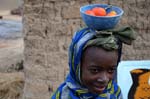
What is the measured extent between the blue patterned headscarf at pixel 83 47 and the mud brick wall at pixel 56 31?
192cm

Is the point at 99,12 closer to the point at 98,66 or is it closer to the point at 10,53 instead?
the point at 98,66

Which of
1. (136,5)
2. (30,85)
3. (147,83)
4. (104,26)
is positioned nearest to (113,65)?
(104,26)

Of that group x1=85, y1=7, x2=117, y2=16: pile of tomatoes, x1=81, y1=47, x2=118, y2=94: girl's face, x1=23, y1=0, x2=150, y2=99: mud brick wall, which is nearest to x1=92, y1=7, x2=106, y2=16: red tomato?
x1=85, y1=7, x2=117, y2=16: pile of tomatoes

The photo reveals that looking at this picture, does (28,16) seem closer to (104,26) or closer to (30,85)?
(30,85)

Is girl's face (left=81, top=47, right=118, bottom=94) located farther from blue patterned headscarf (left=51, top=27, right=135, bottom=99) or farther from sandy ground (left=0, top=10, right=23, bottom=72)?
sandy ground (left=0, top=10, right=23, bottom=72)

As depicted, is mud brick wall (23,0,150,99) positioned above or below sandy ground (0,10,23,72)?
above

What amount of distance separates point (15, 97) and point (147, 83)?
7.80ft

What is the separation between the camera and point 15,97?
18.0ft

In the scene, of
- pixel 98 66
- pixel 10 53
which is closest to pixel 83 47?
pixel 98 66

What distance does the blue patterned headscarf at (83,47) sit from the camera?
7.24 feet

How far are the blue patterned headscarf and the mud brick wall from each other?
192 cm

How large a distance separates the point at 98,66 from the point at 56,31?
83.7 inches

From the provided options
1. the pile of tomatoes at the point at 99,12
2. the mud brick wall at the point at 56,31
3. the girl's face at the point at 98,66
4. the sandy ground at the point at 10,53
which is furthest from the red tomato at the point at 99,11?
the sandy ground at the point at 10,53

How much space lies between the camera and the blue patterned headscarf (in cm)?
221
